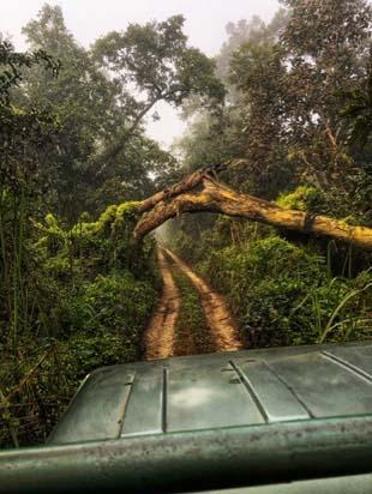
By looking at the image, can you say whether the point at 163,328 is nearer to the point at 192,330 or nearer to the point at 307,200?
the point at 192,330

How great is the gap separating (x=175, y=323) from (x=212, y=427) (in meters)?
9.66

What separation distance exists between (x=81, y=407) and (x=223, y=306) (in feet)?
33.5

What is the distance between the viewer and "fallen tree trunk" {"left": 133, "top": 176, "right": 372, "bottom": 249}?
991 centimetres

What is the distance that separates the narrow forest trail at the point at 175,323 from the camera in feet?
29.5

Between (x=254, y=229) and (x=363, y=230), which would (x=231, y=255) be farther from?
(x=363, y=230)

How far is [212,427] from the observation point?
106 cm

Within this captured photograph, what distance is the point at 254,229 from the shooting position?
14.0 m

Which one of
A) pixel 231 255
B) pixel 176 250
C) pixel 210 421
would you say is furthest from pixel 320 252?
pixel 176 250

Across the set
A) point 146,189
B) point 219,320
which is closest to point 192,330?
point 219,320

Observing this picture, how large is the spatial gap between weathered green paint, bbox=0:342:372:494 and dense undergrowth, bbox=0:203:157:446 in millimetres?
1197

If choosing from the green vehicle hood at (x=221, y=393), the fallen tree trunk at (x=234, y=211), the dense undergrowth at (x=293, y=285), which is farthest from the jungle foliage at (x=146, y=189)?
the green vehicle hood at (x=221, y=393)

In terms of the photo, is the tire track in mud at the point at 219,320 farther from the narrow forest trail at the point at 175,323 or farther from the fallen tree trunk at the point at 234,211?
the fallen tree trunk at the point at 234,211

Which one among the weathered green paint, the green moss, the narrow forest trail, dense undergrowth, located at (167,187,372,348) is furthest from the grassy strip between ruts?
the weathered green paint

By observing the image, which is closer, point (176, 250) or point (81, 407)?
point (81, 407)
